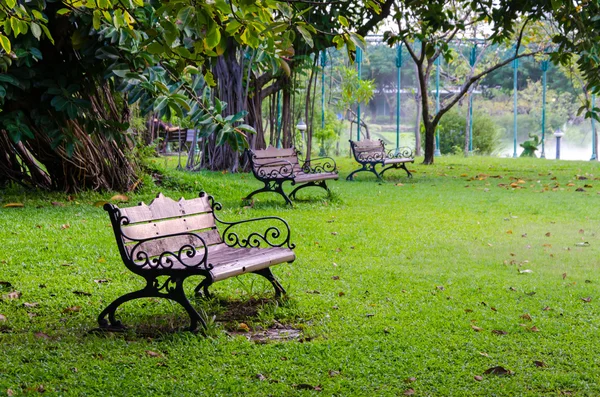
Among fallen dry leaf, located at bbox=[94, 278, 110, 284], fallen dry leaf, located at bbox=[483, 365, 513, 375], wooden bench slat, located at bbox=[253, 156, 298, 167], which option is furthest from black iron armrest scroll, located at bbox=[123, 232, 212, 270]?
wooden bench slat, located at bbox=[253, 156, 298, 167]

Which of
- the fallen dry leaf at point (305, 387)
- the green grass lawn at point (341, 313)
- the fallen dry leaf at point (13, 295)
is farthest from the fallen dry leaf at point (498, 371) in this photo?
the fallen dry leaf at point (13, 295)

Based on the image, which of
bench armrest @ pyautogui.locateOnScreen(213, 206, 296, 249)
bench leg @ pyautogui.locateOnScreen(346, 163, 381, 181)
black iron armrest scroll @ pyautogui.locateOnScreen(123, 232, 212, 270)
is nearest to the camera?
black iron armrest scroll @ pyautogui.locateOnScreen(123, 232, 212, 270)

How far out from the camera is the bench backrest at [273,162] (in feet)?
36.2

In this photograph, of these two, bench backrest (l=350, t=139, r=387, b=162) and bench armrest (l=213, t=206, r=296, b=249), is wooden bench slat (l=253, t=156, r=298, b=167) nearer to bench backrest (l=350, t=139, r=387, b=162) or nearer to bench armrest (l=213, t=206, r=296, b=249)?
bench armrest (l=213, t=206, r=296, b=249)

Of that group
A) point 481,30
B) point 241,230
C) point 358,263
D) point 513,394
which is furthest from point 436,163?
point 513,394

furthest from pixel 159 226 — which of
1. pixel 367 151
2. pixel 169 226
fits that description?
pixel 367 151

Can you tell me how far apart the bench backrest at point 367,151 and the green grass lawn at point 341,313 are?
5.19 meters

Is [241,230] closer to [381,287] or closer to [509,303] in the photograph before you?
[381,287]

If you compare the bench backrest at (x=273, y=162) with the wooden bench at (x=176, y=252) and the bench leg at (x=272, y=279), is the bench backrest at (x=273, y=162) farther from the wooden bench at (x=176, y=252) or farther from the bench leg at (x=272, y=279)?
the bench leg at (x=272, y=279)

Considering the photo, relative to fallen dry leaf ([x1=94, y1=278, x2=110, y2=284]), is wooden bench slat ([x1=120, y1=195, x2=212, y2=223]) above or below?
above

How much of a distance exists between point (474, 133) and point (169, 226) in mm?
24796

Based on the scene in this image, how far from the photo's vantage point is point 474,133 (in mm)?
28500

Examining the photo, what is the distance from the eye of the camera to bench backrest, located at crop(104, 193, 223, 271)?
15.3ft

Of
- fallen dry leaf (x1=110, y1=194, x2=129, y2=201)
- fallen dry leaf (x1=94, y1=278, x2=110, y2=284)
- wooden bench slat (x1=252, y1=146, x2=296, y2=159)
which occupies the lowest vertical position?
fallen dry leaf (x1=94, y1=278, x2=110, y2=284)
